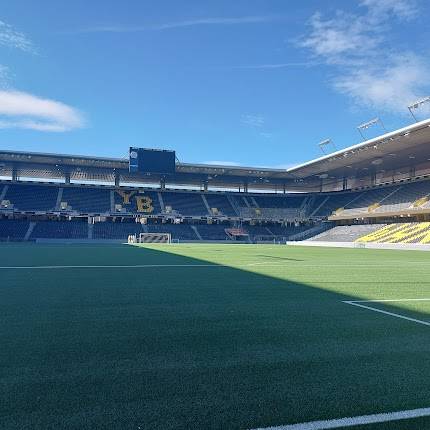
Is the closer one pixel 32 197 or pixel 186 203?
pixel 32 197

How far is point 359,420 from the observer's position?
2736mm

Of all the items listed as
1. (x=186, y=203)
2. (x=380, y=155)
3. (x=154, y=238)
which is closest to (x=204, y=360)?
(x=380, y=155)

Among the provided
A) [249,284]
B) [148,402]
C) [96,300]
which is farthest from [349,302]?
[148,402]

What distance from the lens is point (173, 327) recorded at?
17.3ft

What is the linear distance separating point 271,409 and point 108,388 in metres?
1.32

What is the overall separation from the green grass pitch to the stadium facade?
3681cm

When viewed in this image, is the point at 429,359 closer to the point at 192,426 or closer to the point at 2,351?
the point at 192,426

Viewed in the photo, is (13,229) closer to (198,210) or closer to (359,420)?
(198,210)

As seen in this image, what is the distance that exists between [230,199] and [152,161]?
52.7 ft

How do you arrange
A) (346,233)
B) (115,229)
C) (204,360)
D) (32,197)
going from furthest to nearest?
(115,229)
(32,197)
(346,233)
(204,360)

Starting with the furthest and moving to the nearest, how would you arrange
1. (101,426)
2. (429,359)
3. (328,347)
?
(328,347) < (429,359) < (101,426)

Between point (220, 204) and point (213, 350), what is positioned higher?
point (220, 204)

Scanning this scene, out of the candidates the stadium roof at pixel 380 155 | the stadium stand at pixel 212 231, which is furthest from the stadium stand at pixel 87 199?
the stadium roof at pixel 380 155

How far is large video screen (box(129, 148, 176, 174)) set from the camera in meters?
51.7
